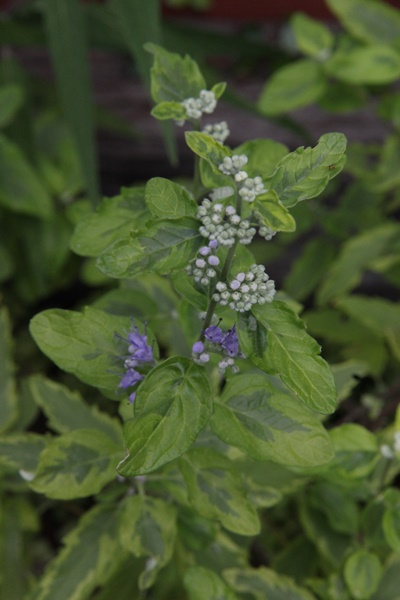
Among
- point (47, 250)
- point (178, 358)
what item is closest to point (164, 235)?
point (178, 358)

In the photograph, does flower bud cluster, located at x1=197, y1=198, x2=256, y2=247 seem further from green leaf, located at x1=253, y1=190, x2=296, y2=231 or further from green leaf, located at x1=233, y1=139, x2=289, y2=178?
green leaf, located at x1=233, y1=139, x2=289, y2=178

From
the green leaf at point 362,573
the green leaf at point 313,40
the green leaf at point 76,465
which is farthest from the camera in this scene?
the green leaf at point 313,40

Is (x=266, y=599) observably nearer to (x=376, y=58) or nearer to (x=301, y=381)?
(x=301, y=381)

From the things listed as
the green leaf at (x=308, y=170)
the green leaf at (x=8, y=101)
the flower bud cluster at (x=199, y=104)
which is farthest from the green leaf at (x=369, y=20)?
the green leaf at (x=308, y=170)

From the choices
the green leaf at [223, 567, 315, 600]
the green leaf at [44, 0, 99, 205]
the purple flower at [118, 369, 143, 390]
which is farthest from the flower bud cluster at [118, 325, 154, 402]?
the green leaf at [44, 0, 99, 205]

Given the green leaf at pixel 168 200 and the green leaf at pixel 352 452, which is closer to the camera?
the green leaf at pixel 168 200

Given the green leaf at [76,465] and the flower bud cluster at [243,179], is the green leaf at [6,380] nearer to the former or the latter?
the green leaf at [76,465]

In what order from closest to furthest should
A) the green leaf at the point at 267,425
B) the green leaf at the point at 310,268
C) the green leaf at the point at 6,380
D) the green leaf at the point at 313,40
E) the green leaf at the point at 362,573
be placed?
the green leaf at the point at 267,425 → the green leaf at the point at 362,573 → the green leaf at the point at 6,380 → the green leaf at the point at 313,40 → the green leaf at the point at 310,268
